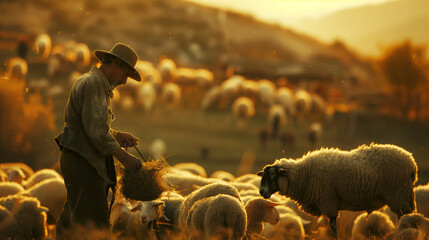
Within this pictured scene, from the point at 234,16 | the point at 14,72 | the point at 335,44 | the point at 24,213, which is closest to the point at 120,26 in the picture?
the point at 234,16

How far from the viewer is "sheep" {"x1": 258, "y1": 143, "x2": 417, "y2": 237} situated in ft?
21.9

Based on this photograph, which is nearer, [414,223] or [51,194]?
[414,223]

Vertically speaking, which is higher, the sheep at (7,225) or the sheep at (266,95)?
the sheep at (266,95)

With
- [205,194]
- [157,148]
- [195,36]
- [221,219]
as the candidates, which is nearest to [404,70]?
[157,148]

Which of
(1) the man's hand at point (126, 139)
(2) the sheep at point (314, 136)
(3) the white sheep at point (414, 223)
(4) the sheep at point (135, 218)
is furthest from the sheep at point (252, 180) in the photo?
(2) the sheep at point (314, 136)

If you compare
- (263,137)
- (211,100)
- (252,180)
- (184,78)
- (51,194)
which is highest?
(184,78)

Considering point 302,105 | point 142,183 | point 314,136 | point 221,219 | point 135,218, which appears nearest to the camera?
point 142,183

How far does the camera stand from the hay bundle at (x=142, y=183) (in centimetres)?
557

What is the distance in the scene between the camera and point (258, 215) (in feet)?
22.2

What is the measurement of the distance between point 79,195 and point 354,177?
11.0 feet

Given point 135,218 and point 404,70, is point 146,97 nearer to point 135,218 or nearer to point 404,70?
point 404,70

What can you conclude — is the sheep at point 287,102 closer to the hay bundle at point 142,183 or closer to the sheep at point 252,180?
the sheep at point 252,180

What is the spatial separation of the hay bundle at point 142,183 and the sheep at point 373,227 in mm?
2776

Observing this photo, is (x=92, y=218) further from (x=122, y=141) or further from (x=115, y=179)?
(x=122, y=141)
